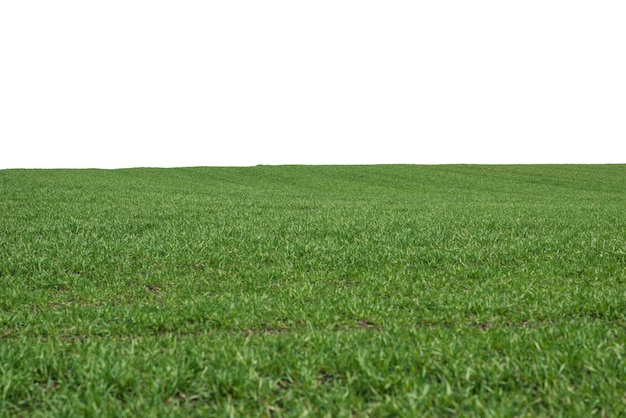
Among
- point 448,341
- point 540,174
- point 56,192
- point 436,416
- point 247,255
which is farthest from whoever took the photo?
point 540,174

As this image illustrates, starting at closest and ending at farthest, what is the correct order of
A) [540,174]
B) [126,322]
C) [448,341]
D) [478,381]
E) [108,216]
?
[478,381], [448,341], [126,322], [108,216], [540,174]

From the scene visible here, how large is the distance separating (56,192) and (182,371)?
76.8 ft

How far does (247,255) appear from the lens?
10969 millimetres

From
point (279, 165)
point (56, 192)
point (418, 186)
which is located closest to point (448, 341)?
point (56, 192)

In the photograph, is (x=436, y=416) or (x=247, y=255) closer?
(x=436, y=416)

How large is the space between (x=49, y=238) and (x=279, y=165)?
47.5 m

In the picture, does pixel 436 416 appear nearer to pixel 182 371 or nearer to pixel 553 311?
pixel 182 371

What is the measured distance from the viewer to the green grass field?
4352 mm

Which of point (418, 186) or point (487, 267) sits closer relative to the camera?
point (487, 267)

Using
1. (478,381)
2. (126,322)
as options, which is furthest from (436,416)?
(126,322)

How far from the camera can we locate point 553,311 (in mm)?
6902

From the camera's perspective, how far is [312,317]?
6812mm

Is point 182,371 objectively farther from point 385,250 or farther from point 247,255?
point 385,250

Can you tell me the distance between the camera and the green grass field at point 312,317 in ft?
14.3
